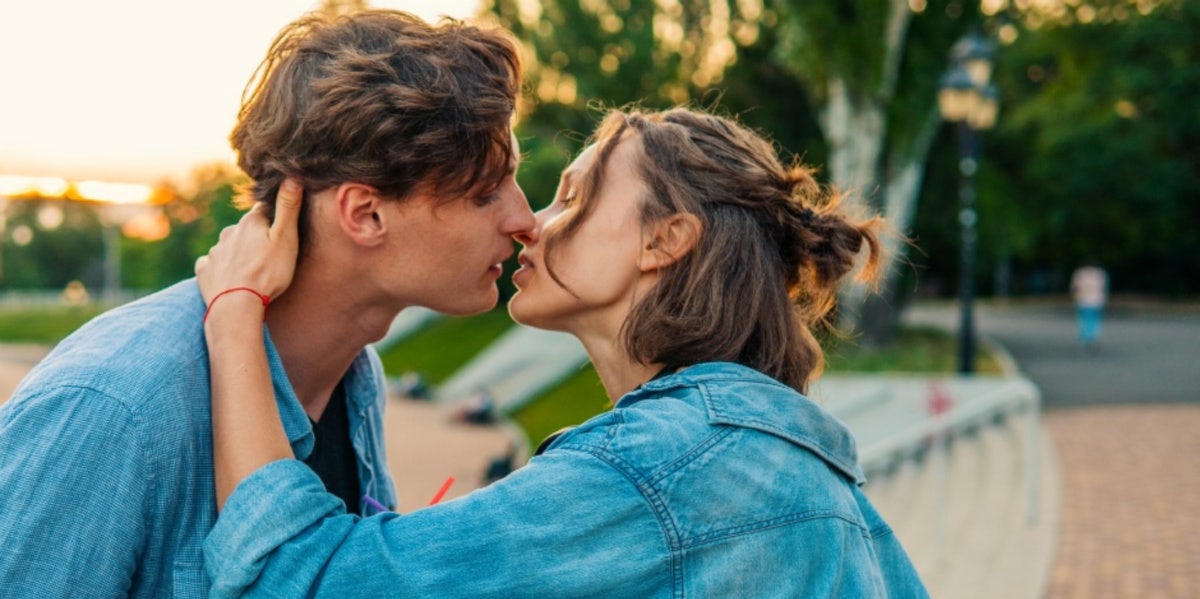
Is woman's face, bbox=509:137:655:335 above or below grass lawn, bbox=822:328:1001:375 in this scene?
above

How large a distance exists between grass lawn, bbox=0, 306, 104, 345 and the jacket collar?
4971cm

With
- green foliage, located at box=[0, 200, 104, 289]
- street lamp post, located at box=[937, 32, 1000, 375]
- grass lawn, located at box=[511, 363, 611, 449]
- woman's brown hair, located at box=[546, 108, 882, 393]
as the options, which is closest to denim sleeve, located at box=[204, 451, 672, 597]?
woman's brown hair, located at box=[546, 108, 882, 393]

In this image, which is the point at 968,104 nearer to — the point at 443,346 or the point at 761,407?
the point at 761,407

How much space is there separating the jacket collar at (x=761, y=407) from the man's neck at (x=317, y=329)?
0.61 m

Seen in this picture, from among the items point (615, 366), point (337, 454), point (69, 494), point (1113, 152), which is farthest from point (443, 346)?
point (69, 494)

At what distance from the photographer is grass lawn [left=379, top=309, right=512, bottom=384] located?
91.8 ft

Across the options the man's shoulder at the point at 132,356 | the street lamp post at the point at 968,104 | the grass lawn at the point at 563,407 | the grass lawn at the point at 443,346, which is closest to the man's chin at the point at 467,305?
the man's shoulder at the point at 132,356

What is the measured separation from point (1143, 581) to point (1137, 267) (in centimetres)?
3407

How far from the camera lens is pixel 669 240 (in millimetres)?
1920

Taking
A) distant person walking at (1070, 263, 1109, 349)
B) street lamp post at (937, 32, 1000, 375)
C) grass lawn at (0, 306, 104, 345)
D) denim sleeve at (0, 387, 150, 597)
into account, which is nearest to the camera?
denim sleeve at (0, 387, 150, 597)

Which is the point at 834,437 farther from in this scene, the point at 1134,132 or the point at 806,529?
the point at 1134,132

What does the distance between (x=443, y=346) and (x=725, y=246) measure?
28.5 m

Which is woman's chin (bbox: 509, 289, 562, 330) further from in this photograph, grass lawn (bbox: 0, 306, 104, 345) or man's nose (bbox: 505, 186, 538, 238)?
grass lawn (bbox: 0, 306, 104, 345)

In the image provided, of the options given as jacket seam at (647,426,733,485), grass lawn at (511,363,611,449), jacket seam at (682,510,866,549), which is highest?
jacket seam at (647,426,733,485)
